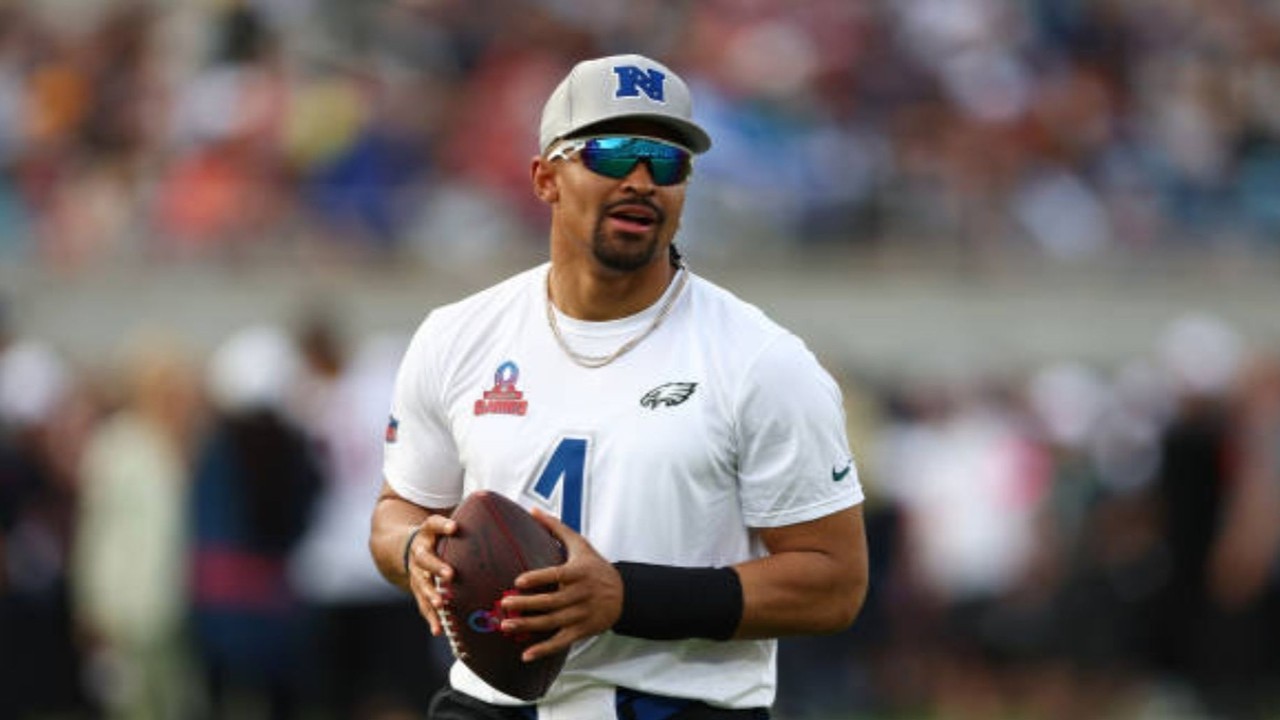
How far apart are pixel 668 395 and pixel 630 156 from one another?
50cm

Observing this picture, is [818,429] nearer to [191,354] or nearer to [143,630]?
[143,630]

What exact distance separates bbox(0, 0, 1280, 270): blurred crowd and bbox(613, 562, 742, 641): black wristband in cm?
1054

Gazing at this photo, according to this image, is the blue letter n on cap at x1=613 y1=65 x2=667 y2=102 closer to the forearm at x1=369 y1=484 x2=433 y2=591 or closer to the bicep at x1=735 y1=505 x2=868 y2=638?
the bicep at x1=735 y1=505 x2=868 y2=638

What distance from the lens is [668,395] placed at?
18.3 ft

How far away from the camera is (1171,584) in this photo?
13.3 meters

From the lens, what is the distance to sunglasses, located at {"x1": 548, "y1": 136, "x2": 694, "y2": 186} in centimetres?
554

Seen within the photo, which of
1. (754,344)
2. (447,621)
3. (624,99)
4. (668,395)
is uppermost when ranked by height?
(624,99)

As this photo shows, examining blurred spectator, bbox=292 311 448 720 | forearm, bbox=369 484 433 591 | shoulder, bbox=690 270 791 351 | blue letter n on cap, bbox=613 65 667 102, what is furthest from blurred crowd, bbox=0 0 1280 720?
blue letter n on cap, bbox=613 65 667 102

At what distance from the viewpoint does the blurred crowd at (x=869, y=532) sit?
12055 millimetres

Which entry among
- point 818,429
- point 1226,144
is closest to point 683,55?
point 1226,144

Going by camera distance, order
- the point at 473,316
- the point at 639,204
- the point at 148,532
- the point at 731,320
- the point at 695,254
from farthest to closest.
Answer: the point at 695,254 → the point at 148,532 → the point at 473,316 → the point at 731,320 → the point at 639,204

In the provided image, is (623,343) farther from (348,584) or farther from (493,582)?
(348,584)

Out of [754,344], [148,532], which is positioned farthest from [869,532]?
[754,344]

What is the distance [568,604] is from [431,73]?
12.3m
